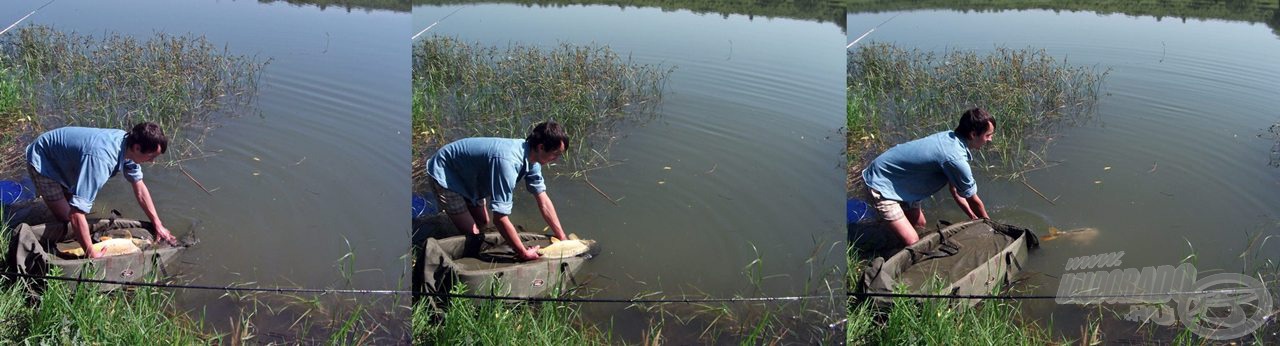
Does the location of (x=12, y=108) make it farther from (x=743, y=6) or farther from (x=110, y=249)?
(x=743, y=6)

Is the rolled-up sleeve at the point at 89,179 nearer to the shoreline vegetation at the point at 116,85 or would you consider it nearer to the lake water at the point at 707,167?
the shoreline vegetation at the point at 116,85

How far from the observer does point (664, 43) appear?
12.0 feet

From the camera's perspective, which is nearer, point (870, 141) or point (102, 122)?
point (870, 141)

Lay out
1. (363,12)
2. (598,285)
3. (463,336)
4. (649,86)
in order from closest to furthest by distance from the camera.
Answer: (463,336) → (598,285) → (649,86) → (363,12)

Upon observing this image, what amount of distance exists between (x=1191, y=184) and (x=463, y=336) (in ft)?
8.96

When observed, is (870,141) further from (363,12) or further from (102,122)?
(102,122)

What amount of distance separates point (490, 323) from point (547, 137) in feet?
2.10

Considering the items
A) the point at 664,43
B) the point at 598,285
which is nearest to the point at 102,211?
the point at 598,285

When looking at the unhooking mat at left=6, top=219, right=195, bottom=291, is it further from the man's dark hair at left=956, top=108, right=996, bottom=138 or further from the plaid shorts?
the man's dark hair at left=956, top=108, right=996, bottom=138

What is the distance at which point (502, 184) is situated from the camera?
10.1 ft

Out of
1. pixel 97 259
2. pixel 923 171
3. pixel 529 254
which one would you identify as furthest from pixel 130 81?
pixel 923 171

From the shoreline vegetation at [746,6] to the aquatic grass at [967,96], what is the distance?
217 mm

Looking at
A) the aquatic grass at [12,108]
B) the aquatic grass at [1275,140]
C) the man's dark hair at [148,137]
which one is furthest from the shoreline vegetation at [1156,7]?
the aquatic grass at [12,108]

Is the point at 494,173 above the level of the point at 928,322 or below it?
above
